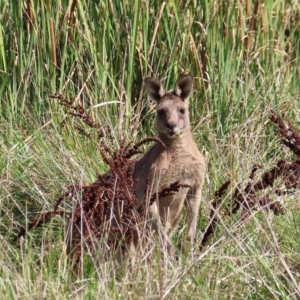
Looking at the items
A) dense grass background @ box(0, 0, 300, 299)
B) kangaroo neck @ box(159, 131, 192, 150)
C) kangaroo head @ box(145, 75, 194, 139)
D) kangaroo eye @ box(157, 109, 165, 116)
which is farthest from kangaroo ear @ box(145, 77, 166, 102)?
dense grass background @ box(0, 0, 300, 299)

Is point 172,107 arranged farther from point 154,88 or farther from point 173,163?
point 173,163

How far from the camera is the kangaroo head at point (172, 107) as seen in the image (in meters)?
5.49

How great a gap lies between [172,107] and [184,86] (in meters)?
0.19

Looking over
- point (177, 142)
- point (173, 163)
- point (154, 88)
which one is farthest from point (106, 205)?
point (154, 88)

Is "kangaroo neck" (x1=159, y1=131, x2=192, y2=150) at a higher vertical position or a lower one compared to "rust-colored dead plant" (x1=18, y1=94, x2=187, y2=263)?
lower

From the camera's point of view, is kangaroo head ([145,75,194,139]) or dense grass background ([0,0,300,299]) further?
dense grass background ([0,0,300,299])

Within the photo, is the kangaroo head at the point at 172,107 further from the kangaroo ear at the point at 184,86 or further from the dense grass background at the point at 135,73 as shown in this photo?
the dense grass background at the point at 135,73

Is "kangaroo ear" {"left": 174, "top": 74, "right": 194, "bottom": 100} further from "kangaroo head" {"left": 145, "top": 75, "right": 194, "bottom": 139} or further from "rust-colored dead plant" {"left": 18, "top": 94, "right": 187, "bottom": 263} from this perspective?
"rust-colored dead plant" {"left": 18, "top": 94, "right": 187, "bottom": 263}

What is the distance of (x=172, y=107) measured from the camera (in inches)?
220

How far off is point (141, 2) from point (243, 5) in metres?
0.84

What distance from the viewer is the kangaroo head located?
549 cm

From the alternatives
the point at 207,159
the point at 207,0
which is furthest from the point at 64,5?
the point at 207,159

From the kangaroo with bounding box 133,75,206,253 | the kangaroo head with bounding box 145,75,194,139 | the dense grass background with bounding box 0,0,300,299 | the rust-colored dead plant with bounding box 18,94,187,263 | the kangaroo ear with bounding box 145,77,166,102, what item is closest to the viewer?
the rust-colored dead plant with bounding box 18,94,187,263

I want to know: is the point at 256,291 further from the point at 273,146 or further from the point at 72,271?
the point at 273,146
